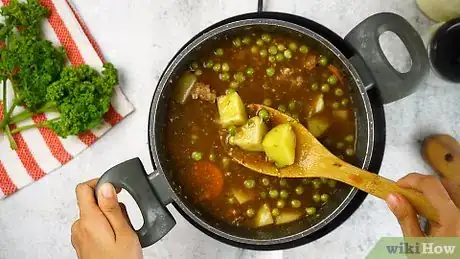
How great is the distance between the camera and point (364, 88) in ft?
4.26

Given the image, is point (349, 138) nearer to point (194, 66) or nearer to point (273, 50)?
point (273, 50)

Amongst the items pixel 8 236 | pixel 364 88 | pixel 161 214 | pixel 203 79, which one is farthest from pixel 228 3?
pixel 8 236

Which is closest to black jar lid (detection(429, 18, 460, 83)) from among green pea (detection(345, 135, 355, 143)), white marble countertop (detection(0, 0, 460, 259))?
white marble countertop (detection(0, 0, 460, 259))

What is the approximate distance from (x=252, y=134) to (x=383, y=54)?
0.32 metres

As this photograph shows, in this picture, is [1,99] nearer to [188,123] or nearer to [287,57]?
[188,123]

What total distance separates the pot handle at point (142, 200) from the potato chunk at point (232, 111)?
205 millimetres

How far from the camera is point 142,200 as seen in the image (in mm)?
1233

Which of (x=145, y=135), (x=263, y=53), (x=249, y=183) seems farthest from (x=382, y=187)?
(x=145, y=135)

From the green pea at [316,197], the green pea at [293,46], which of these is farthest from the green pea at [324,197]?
the green pea at [293,46]

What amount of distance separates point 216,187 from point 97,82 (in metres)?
0.40

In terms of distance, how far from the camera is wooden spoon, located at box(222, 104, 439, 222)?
1176 mm

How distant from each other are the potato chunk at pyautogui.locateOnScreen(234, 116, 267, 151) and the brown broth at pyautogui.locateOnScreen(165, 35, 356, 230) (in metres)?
0.08

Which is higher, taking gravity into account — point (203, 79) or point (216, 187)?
point (203, 79)

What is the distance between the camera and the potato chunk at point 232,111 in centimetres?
129
